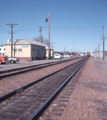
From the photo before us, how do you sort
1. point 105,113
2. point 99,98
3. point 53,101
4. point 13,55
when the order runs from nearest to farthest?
point 105,113 → point 53,101 → point 99,98 → point 13,55

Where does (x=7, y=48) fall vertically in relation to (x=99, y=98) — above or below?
above

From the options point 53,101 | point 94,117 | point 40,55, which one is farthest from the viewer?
point 40,55

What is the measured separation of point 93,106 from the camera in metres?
5.02

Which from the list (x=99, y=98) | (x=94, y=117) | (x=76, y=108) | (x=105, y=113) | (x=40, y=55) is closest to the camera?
(x=94, y=117)

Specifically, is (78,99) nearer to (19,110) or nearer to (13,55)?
(19,110)

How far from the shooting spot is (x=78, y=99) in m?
5.82

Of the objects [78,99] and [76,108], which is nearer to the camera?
[76,108]

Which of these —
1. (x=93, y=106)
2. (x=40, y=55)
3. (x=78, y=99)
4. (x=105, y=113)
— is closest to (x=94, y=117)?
(x=105, y=113)

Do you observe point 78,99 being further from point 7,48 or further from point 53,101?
point 7,48

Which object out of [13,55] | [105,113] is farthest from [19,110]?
[13,55]

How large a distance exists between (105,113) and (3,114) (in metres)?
2.90

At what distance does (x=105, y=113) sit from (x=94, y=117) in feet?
1.66

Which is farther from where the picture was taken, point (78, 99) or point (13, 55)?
point (13, 55)

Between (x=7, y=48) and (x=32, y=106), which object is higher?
(x=7, y=48)
